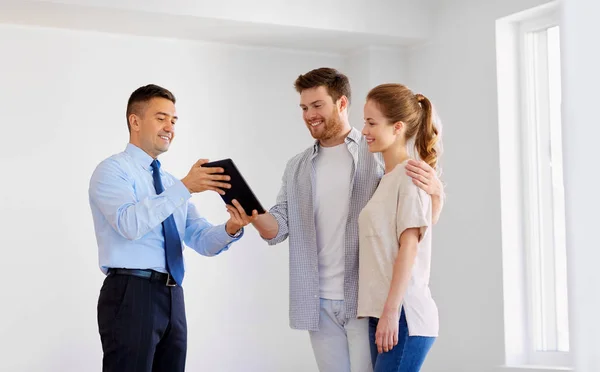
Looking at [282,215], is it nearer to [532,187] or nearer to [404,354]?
[404,354]

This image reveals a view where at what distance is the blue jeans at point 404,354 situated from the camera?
2049 mm

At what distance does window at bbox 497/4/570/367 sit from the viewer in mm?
4223

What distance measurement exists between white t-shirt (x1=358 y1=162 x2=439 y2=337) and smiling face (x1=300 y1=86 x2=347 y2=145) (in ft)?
1.07

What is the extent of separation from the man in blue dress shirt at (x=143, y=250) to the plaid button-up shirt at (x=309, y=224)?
0.15 m

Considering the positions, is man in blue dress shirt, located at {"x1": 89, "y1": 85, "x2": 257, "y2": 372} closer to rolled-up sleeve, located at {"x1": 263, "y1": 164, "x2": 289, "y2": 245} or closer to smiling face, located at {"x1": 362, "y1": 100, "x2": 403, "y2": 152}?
rolled-up sleeve, located at {"x1": 263, "y1": 164, "x2": 289, "y2": 245}

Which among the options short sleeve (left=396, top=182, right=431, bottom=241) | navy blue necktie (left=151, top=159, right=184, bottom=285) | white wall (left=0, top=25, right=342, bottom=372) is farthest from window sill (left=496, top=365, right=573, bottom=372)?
navy blue necktie (left=151, top=159, right=184, bottom=285)

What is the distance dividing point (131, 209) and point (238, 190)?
355 millimetres

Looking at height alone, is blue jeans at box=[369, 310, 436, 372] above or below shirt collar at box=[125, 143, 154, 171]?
below

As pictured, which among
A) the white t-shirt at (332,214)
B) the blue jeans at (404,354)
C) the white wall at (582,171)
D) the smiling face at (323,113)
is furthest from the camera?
the smiling face at (323,113)

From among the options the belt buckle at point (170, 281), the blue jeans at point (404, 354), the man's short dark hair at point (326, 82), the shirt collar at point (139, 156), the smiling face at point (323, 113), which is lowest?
the blue jeans at point (404, 354)

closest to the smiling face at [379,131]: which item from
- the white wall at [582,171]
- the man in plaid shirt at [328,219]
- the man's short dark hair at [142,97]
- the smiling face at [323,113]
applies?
the man in plaid shirt at [328,219]

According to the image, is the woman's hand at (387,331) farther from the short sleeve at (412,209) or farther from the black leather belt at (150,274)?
the black leather belt at (150,274)

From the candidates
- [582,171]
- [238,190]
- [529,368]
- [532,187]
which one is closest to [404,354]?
[238,190]

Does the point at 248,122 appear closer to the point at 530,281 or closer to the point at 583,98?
the point at 530,281
